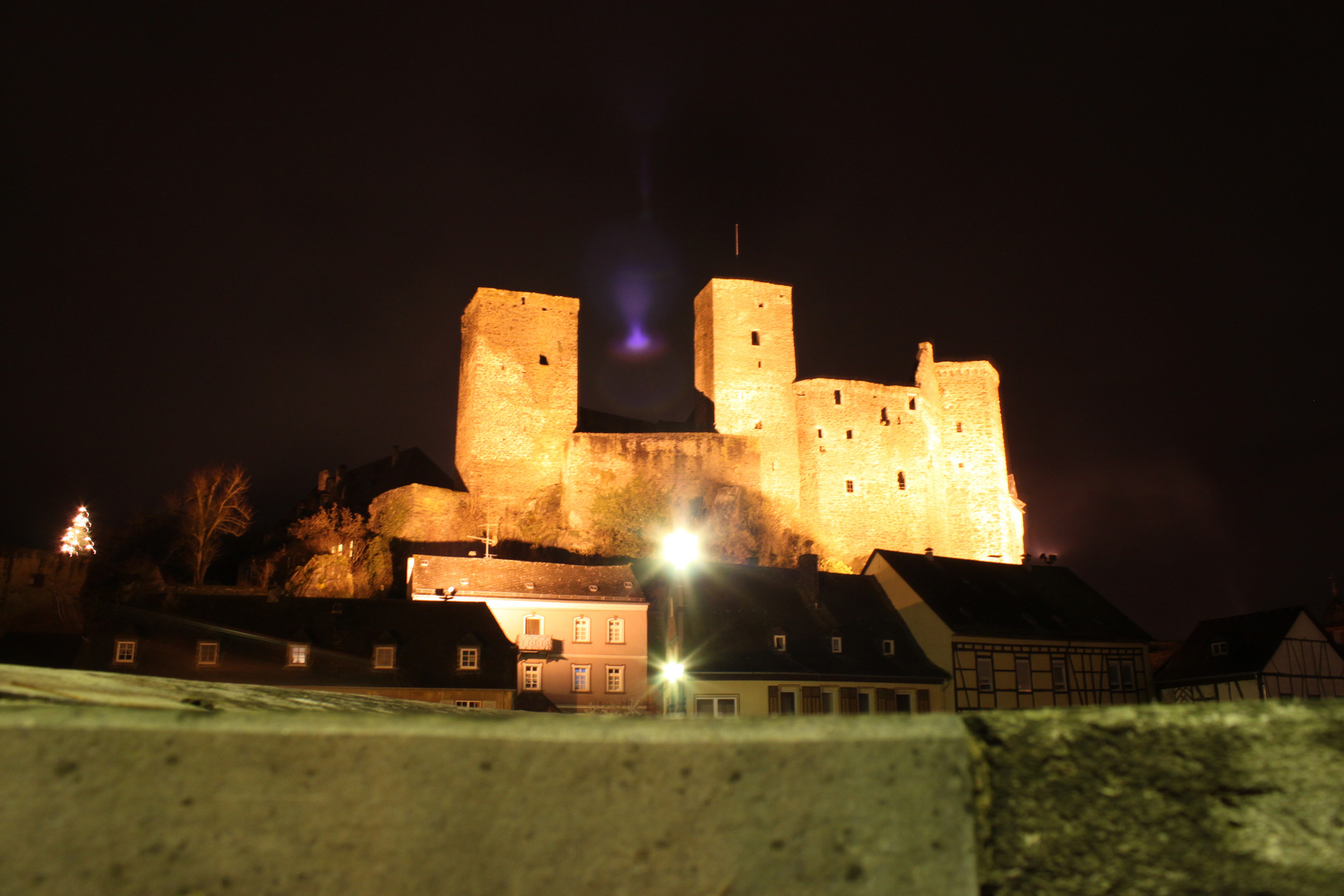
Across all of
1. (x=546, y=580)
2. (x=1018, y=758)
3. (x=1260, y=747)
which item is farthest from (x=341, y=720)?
(x=546, y=580)

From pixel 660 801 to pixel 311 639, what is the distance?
94.2 ft

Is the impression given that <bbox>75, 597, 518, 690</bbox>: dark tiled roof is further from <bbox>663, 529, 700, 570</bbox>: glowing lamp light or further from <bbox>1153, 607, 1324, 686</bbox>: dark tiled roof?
<bbox>1153, 607, 1324, 686</bbox>: dark tiled roof

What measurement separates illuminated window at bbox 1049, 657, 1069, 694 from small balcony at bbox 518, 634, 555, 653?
14.8 m

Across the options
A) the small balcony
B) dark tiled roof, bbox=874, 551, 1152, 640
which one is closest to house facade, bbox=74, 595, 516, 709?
the small balcony

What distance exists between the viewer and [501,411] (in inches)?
2206

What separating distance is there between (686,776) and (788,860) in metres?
0.26

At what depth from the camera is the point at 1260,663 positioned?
107ft

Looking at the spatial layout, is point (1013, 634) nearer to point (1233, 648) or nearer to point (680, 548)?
point (1233, 648)

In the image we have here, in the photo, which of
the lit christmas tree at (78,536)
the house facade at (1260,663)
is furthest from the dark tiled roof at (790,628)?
the lit christmas tree at (78,536)

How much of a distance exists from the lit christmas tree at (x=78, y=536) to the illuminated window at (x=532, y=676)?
32.1 meters

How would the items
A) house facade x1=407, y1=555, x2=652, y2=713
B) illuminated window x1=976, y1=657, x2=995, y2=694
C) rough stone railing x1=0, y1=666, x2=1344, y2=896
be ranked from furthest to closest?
house facade x1=407, y1=555, x2=652, y2=713
illuminated window x1=976, y1=657, x2=995, y2=694
rough stone railing x1=0, y1=666, x2=1344, y2=896

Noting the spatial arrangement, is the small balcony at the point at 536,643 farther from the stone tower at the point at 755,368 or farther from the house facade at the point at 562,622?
the stone tower at the point at 755,368

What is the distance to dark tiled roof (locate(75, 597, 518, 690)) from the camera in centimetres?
2752

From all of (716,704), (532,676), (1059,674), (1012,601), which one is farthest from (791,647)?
(1012,601)
